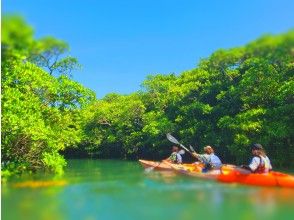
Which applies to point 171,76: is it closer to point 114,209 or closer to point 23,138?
point 23,138

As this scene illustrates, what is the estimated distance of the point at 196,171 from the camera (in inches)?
781

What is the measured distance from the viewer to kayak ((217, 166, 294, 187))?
49.9ft

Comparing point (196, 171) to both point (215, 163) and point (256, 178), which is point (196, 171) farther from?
point (256, 178)

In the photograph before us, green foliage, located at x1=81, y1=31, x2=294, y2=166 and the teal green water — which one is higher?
green foliage, located at x1=81, y1=31, x2=294, y2=166

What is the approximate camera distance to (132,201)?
13023 mm

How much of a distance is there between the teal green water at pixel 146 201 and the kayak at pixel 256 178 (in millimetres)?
429

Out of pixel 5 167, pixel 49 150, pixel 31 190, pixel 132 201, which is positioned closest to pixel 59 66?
pixel 49 150

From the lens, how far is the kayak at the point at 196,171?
18.1 m

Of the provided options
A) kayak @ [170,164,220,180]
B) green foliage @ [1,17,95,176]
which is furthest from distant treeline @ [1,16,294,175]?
kayak @ [170,164,220,180]

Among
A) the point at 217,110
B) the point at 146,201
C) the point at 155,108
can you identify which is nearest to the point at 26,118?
the point at 146,201

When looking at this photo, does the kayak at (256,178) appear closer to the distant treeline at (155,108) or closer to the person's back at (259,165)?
the person's back at (259,165)

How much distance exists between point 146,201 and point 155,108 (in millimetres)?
28673

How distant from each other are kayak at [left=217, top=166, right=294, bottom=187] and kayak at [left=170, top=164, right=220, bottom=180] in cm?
47

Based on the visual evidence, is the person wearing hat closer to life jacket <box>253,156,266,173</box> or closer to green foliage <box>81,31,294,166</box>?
life jacket <box>253,156,266,173</box>
